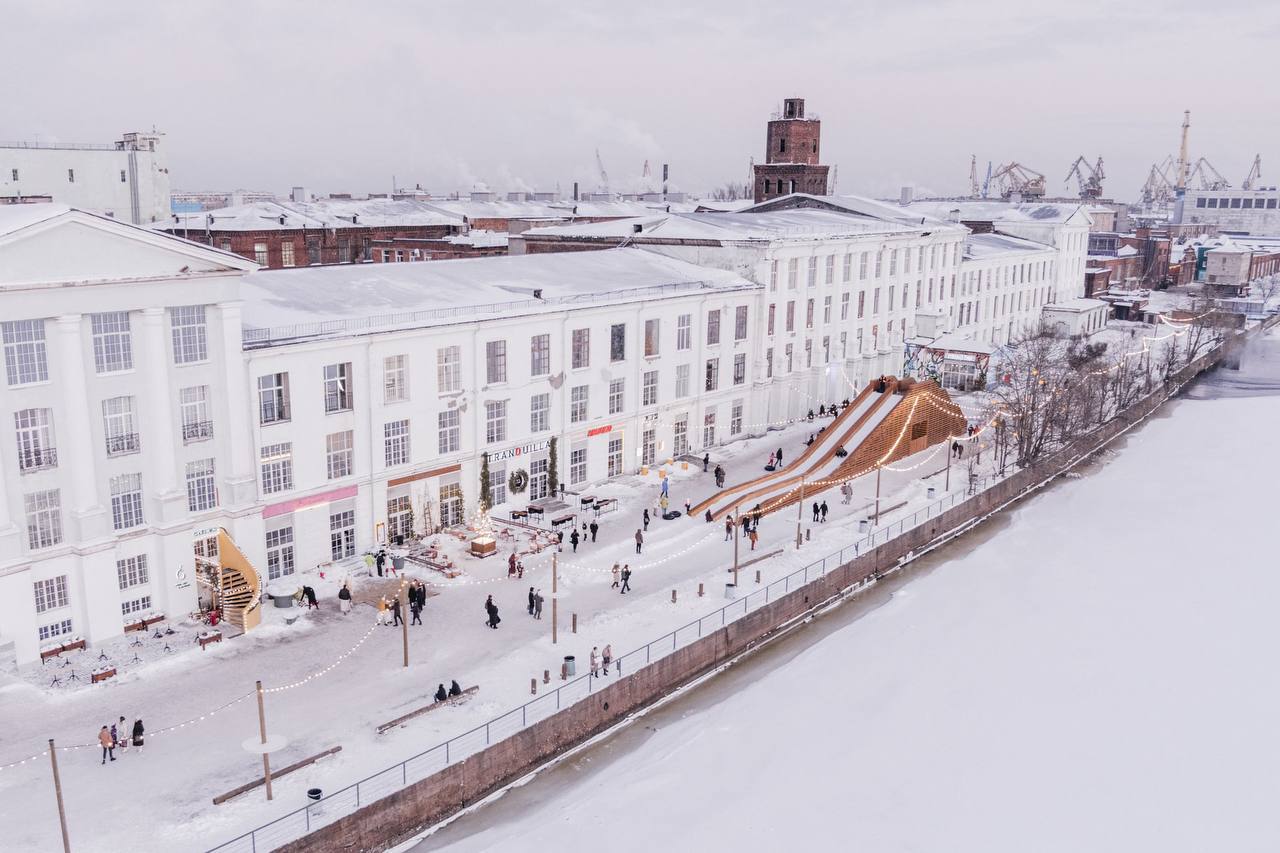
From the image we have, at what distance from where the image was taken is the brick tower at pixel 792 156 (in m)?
97.8

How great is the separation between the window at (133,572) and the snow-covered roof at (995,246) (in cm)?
7121

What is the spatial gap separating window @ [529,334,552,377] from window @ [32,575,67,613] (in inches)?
812

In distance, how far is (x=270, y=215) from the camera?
3061 inches


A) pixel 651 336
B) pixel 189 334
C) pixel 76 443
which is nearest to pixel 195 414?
pixel 189 334

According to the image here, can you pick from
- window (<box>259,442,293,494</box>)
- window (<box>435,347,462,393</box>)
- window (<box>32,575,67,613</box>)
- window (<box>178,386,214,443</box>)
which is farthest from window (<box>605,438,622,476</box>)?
window (<box>32,575,67,613</box>)

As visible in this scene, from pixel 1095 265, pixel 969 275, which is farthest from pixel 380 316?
pixel 1095 265

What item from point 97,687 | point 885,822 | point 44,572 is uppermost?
point 44,572

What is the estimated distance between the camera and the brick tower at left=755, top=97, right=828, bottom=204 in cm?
9781

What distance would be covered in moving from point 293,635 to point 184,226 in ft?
162

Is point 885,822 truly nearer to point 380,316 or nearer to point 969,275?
point 380,316

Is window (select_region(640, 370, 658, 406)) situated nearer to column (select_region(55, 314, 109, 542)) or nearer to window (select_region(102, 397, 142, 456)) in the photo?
window (select_region(102, 397, 142, 456))

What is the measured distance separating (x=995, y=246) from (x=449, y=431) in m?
69.1

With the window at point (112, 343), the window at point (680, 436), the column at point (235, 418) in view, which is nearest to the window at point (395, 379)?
the column at point (235, 418)

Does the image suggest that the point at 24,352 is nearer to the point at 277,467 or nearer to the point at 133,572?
the point at 133,572
